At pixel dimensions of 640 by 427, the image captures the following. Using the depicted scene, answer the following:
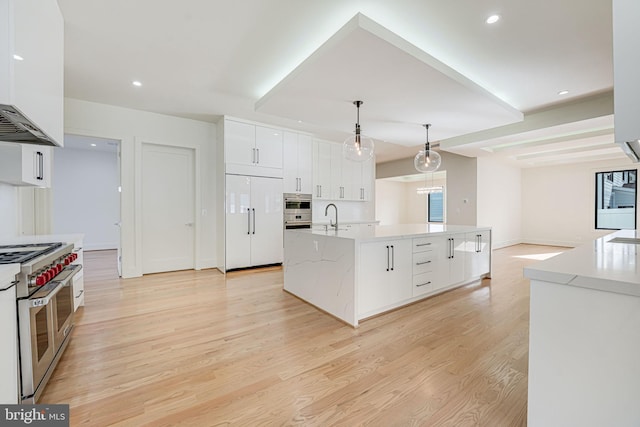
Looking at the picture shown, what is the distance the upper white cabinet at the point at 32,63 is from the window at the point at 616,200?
36.4 feet

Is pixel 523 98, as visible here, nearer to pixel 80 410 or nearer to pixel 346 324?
pixel 346 324

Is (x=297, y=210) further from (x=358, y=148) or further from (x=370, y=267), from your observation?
(x=370, y=267)

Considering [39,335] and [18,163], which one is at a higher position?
[18,163]

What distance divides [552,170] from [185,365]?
34.7 feet

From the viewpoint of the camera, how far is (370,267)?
263cm

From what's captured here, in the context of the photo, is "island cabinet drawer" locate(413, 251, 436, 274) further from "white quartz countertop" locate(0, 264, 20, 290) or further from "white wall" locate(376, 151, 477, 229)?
"white wall" locate(376, 151, 477, 229)

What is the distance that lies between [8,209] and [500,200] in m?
9.97

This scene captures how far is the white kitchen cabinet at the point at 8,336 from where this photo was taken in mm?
1249

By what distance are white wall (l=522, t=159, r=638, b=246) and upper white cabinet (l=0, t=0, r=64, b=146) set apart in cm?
1095

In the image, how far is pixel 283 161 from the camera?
17.8ft

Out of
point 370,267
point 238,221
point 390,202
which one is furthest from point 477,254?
point 390,202

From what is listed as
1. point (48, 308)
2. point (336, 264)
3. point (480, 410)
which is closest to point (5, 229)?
point (48, 308)

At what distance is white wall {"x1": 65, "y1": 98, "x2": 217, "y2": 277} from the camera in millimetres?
4148

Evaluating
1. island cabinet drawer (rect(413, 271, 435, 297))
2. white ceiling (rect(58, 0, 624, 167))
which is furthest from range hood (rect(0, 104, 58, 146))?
island cabinet drawer (rect(413, 271, 435, 297))
